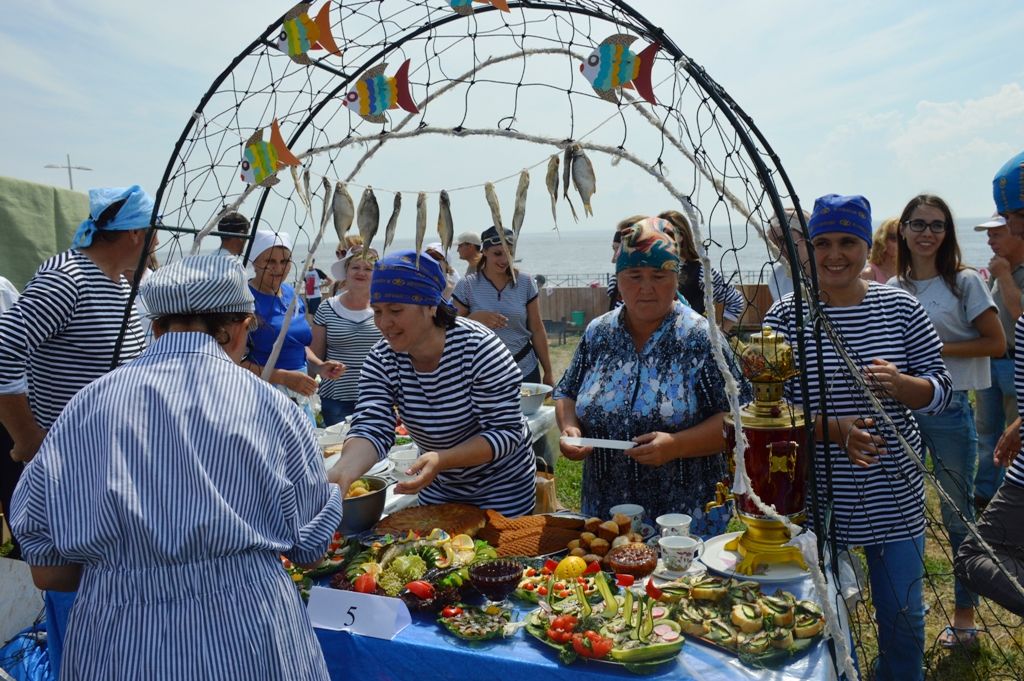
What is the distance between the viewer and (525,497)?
8.32ft

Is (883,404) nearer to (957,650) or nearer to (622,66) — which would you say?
(622,66)

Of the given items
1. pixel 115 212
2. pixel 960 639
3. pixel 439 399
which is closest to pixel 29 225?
pixel 115 212

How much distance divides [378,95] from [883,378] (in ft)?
5.59

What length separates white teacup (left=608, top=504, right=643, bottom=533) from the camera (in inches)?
86.9

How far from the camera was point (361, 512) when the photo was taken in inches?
91.6

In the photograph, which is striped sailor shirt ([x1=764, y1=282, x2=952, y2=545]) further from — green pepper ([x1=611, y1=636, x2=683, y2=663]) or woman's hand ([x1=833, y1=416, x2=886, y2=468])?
green pepper ([x1=611, y1=636, x2=683, y2=663])

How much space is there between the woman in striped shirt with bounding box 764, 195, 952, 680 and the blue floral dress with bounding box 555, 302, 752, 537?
11.7 inches

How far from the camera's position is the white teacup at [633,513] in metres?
2.21

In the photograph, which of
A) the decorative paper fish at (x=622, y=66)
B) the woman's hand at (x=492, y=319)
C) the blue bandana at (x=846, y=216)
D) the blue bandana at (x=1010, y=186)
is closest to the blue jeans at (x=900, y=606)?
the blue bandana at (x=846, y=216)

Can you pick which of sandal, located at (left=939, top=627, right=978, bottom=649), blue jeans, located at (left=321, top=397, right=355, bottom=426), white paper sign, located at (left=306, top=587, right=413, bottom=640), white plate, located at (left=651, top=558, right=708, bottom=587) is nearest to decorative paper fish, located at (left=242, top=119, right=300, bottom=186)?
white paper sign, located at (left=306, top=587, right=413, bottom=640)

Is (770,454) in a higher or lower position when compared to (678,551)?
higher

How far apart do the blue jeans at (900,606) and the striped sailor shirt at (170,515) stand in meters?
1.82

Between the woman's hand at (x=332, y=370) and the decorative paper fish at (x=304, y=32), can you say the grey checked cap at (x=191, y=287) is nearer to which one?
the decorative paper fish at (x=304, y=32)

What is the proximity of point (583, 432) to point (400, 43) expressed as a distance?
153cm
